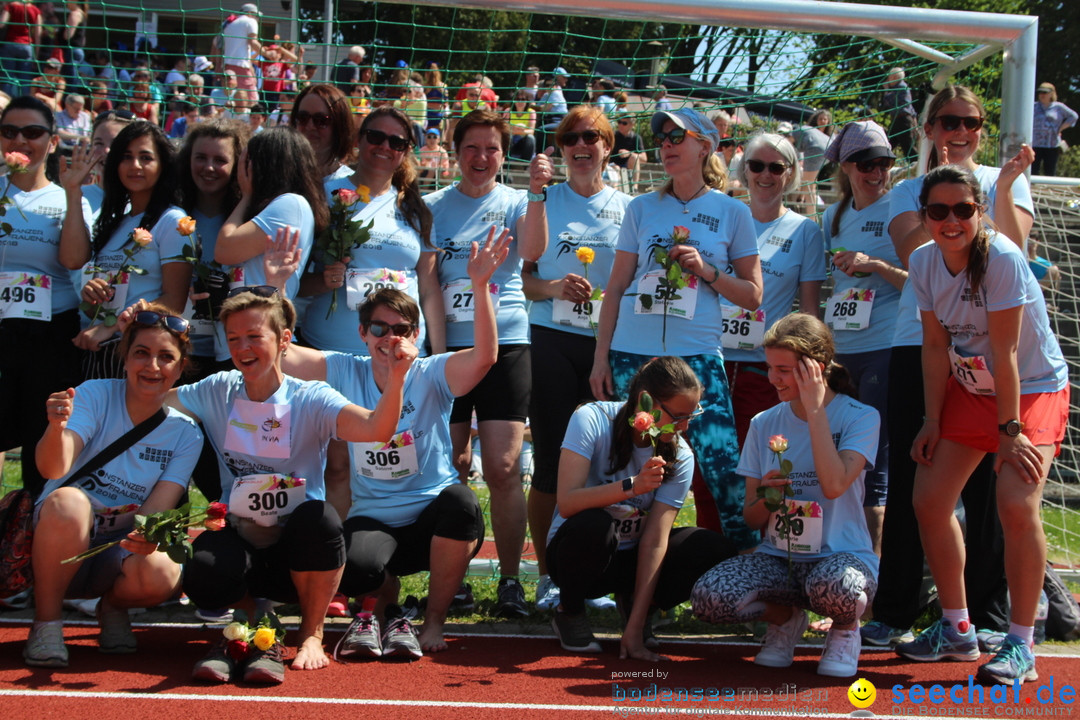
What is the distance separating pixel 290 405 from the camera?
3783 mm

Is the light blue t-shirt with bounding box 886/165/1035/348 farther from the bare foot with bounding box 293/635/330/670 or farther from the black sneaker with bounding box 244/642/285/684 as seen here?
the black sneaker with bounding box 244/642/285/684

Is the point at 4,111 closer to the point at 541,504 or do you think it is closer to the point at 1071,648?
the point at 541,504

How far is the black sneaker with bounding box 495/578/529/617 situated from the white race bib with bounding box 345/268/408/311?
1.33m

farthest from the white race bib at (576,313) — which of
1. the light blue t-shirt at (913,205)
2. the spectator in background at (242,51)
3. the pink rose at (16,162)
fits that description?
the spectator in background at (242,51)

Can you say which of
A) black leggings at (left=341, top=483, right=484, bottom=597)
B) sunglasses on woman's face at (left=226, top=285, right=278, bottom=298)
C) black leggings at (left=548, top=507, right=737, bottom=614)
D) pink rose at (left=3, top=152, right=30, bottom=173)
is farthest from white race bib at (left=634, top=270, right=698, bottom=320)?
pink rose at (left=3, top=152, right=30, bottom=173)

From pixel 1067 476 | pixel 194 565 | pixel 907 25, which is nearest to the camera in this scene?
pixel 194 565

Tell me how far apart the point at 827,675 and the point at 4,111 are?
163 inches

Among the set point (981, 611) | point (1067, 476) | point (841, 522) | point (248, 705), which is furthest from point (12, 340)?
point (1067, 476)

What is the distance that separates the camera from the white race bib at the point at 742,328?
4.64 meters

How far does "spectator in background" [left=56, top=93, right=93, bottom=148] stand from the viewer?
8.67 meters

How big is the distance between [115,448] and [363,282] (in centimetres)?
120

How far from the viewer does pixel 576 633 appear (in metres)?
4.00

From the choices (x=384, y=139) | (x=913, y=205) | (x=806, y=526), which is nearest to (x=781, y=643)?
(x=806, y=526)

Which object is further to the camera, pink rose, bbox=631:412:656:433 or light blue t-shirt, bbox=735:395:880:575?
light blue t-shirt, bbox=735:395:880:575
